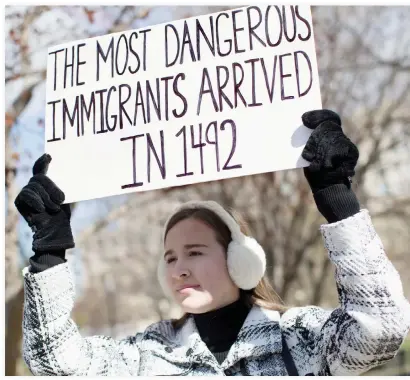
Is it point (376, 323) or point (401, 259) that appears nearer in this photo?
point (376, 323)

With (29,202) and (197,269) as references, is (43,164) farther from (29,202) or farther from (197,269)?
(197,269)

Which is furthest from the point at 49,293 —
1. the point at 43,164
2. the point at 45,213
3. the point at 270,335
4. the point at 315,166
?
the point at 315,166

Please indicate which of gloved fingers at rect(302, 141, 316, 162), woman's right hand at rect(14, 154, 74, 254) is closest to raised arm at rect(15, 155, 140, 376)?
woman's right hand at rect(14, 154, 74, 254)

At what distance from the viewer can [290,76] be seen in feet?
6.77

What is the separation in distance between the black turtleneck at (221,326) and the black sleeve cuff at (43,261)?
→ 22.7 inches

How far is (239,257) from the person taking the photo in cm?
229

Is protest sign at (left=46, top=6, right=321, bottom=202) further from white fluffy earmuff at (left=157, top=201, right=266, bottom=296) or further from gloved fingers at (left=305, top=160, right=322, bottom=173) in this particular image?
white fluffy earmuff at (left=157, top=201, right=266, bottom=296)

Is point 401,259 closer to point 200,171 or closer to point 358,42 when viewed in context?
point 358,42

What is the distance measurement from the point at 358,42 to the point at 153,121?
13.4ft

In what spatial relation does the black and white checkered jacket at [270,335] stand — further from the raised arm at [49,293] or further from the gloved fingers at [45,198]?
the gloved fingers at [45,198]

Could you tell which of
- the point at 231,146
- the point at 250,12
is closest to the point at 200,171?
the point at 231,146

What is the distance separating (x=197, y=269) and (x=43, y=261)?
0.55 m

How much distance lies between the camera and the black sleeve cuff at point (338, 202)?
1.87 m

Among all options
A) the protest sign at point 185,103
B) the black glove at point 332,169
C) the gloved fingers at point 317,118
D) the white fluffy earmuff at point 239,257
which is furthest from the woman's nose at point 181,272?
the gloved fingers at point 317,118
